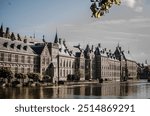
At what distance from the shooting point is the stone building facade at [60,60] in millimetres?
29406

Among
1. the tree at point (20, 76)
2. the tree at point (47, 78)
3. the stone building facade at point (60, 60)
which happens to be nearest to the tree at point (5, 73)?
the tree at point (20, 76)

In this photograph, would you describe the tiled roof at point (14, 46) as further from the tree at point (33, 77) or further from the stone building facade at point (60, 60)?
the tree at point (33, 77)

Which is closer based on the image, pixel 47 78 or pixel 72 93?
pixel 72 93

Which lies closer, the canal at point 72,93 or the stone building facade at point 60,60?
the canal at point 72,93

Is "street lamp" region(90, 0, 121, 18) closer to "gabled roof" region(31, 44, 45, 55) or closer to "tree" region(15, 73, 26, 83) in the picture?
"tree" region(15, 73, 26, 83)

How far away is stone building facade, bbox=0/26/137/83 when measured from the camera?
29406mm

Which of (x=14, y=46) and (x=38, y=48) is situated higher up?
(x=38, y=48)

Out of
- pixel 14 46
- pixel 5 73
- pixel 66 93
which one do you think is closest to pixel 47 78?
pixel 14 46

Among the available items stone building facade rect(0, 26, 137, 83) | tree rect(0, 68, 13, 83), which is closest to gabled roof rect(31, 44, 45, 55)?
stone building facade rect(0, 26, 137, 83)

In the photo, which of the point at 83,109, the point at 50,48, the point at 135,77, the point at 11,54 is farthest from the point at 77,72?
the point at 83,109

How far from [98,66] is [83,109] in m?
39.3

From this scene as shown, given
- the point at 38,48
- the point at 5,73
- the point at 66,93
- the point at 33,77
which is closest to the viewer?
the point at 66,93

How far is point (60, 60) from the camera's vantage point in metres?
41.2

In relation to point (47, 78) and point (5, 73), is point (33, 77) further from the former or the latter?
point (47, 78)
